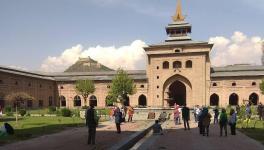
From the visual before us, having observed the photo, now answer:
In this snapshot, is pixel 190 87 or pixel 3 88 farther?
pixel 190 87

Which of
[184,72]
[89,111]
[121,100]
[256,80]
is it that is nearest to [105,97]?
[121,100]

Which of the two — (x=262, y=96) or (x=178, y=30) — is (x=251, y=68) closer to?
(x=262, y=96)

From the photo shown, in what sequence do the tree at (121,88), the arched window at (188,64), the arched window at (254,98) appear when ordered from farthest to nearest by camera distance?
1. the arched window at (188,64)
2. the arched window at (254,98)
3. the tree at (121,88)

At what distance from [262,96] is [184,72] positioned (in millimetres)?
13719

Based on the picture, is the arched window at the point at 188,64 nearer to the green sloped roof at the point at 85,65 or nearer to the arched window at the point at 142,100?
the arched window at the point at 142,100

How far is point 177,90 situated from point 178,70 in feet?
21.0

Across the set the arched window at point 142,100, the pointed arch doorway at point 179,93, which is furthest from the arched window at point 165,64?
the arched window at point 142,100

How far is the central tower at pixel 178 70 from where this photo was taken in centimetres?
5588

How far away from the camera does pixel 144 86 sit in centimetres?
6066

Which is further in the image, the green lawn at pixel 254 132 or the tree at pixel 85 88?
the tree at pixel 85 88

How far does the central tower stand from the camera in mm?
55875

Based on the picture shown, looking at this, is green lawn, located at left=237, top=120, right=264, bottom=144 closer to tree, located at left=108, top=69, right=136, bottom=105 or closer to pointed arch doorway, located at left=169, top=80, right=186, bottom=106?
tree, located at left=108, top=69, right=136, bottom=105

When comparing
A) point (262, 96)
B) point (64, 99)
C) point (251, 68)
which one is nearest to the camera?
point (262, 96)

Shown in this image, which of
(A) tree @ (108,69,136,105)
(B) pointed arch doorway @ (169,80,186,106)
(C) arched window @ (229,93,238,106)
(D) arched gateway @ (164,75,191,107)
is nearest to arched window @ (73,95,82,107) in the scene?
(A) tree @ (108,69,136,105)
